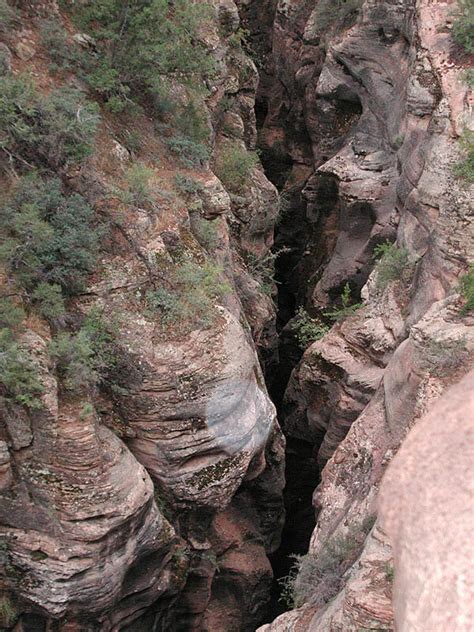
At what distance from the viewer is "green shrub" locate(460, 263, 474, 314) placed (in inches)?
306

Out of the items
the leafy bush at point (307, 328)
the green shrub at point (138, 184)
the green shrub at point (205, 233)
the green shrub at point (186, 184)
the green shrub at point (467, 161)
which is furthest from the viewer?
the leafy bush at point (307, 328)

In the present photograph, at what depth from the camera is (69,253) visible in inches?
307

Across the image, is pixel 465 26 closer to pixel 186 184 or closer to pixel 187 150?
pixel 187 150

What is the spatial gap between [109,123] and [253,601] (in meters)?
10.1

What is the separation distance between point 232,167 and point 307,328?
468cm

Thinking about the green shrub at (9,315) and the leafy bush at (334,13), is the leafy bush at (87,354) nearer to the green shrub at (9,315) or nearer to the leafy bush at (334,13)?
the green shrub at (9,315)

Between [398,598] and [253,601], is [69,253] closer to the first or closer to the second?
[398,598]

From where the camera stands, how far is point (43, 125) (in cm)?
785

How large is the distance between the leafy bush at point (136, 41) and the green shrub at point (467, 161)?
4.99m

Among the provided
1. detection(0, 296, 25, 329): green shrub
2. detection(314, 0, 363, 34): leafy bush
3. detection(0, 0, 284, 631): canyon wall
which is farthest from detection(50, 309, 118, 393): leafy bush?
detection(314, 0, 363, 34): leafy bush

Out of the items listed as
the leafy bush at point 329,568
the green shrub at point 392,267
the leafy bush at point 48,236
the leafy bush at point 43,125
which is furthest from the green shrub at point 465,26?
the leafy bush at point 329,568

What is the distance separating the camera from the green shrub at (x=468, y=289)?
306 inches

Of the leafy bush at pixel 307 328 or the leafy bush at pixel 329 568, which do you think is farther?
the leafy bush at pixel 307 328

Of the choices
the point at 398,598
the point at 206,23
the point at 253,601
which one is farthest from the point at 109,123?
the point at 253,601
